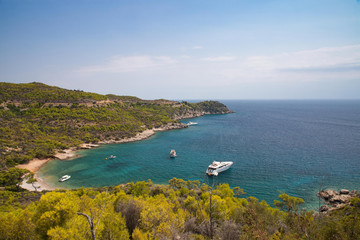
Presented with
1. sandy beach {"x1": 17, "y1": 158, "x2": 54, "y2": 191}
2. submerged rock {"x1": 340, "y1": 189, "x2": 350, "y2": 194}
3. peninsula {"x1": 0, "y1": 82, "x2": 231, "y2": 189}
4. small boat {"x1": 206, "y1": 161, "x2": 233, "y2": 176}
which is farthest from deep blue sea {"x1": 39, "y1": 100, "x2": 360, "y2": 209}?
peninsula {"x1": 0, "y1": 82, "x2": 231, "y2": 189}

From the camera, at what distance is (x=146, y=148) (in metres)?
71.1

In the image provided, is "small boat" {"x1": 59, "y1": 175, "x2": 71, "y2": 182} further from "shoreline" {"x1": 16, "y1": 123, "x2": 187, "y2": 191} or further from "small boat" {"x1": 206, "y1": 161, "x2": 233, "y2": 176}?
"small boat" {"x1": 206, "y1": 161, "x2": 233, "y2": 176}

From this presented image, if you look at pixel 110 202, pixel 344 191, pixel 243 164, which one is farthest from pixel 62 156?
pixel 344 191

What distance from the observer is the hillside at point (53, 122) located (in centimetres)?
5614

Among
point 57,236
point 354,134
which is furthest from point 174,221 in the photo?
point 354,134

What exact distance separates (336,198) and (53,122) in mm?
98668

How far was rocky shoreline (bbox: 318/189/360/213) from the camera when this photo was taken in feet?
104

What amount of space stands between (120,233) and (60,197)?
6278 millimetres

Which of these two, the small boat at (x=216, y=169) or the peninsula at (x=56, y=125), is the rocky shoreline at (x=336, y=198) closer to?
the small boat at (x=216, y=169)

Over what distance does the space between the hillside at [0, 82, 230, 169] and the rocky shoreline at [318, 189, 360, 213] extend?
7377cm

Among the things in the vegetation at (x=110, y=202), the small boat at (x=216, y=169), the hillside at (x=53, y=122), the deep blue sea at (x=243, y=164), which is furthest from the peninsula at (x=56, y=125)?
the small boat at (x=216, y=169)

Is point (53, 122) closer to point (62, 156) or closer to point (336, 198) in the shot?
point (62, 156)

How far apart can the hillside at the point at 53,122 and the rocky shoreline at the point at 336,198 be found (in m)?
73.8

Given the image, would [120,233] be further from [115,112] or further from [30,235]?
[115,112]
